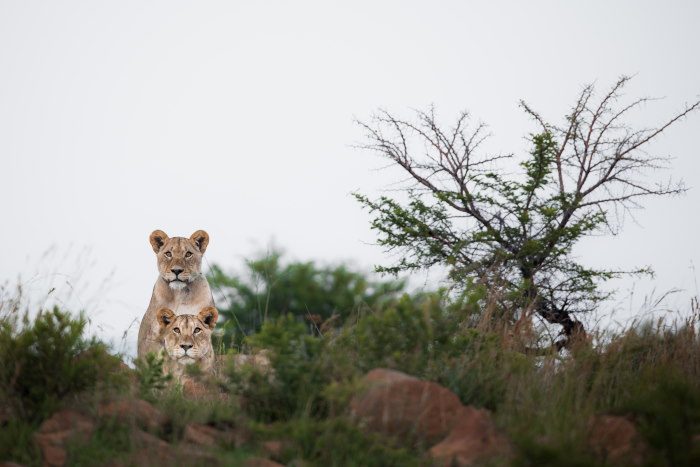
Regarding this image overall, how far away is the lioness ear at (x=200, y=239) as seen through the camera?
1052cm

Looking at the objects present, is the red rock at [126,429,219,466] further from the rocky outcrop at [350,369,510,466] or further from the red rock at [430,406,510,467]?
the red rock at [430,406,510,467]

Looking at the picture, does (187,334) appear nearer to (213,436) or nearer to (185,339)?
(185,339)

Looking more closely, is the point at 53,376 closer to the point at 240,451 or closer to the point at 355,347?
the point at 240,451

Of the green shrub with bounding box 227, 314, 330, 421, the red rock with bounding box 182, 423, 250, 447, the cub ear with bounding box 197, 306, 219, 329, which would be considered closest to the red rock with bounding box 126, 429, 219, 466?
the red rock with bounding box 182, 423, 250, 447

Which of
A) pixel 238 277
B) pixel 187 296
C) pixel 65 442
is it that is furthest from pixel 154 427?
pixel 238 277

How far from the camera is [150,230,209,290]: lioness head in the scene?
10.5 metres

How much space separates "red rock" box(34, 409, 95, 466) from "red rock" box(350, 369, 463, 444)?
196 centimetres

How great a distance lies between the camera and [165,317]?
928cm

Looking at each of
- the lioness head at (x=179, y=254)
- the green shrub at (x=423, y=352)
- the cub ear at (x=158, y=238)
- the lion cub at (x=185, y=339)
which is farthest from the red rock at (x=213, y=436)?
the cub ear at (x=158, y=238)

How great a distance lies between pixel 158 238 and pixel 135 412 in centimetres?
473

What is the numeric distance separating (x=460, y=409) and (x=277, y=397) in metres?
1.43

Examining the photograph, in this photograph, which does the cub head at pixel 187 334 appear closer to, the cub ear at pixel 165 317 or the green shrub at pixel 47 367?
the cub ear at pixel 165 317

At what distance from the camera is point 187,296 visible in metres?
10.8

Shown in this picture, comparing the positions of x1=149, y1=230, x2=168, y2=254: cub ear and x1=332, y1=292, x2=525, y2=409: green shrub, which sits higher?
x1=149, y1=230, x2=168, y2=254: cub ear
